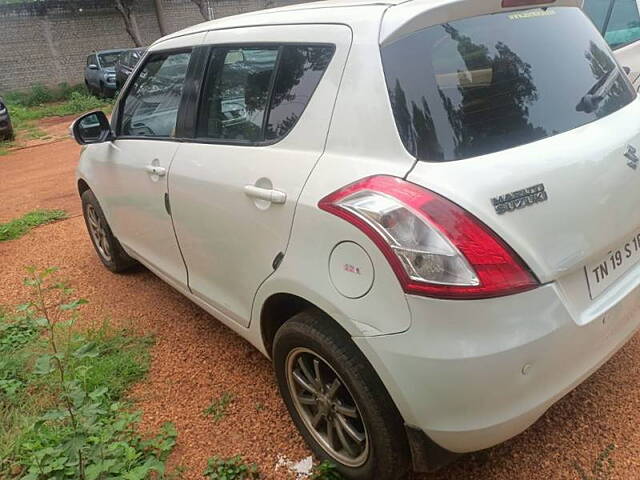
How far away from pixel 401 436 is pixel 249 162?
1247 mm

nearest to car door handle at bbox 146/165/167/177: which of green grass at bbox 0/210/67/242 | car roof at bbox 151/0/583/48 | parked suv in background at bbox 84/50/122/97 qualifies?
car roof at bbox 151/0/583/48

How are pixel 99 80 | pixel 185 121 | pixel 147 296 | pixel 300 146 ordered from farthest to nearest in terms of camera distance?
pixel 99 80
pixel 147 296
pixel 185 121
pixel 300 146

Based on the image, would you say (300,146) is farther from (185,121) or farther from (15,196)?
(15,196)

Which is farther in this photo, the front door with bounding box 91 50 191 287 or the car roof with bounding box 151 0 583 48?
A: the front door with bounding box 91 50 191 287

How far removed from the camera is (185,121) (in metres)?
2.89

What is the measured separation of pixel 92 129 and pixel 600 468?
344 centimetres

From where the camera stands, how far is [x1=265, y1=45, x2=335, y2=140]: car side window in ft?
7.06

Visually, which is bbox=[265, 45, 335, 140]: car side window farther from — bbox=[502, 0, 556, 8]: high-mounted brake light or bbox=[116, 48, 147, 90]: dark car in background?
bbox=[116, 48, 147, 90]: dark car in background

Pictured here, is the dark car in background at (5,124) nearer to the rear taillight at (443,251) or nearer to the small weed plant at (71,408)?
the small weed plant at (71,408)

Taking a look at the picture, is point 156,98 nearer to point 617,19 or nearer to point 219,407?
point 219,407

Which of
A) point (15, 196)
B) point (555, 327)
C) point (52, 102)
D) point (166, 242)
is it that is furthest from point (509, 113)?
point (52, 102)

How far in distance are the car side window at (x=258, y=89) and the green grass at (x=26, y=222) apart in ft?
13.4

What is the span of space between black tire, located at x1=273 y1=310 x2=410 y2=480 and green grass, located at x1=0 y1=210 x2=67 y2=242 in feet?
15.8

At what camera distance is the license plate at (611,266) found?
187 centimetres
